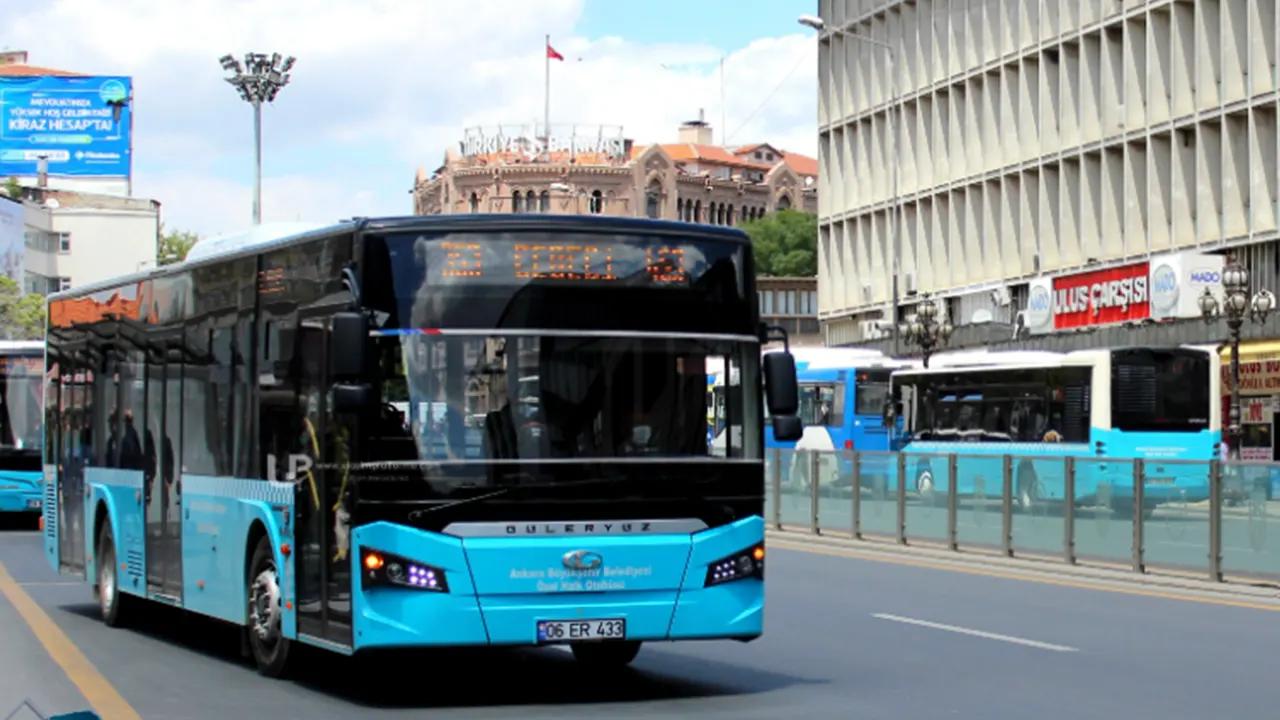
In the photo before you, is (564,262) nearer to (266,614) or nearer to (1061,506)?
(266,614)

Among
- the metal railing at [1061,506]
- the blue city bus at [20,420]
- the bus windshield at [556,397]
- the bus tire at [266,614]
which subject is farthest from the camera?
the blue city bus at [20,420]

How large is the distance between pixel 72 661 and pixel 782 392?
5315 mm

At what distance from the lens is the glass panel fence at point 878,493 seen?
3003cm

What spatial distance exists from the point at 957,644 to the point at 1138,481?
8.78 m

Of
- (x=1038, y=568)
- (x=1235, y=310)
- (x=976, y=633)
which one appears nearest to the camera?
(x=976, y=633)

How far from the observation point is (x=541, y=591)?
39.9 feet

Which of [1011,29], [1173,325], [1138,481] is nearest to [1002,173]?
[1011,29]

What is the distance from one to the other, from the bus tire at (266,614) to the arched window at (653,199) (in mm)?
174800

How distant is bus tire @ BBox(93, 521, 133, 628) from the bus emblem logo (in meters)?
6.28

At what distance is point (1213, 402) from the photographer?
39.8m

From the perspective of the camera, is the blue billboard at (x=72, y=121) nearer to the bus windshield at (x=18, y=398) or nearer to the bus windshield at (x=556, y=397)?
the bus windshield at (x=18, y=398)

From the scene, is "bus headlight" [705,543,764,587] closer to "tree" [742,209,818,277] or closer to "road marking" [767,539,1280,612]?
"road marking" [767,539,1280,612]

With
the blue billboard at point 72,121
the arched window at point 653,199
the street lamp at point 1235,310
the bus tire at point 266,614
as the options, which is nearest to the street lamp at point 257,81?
the blue billboard at point 72,121

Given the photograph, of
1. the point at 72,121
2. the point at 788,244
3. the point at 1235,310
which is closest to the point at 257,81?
the point at 72,121
